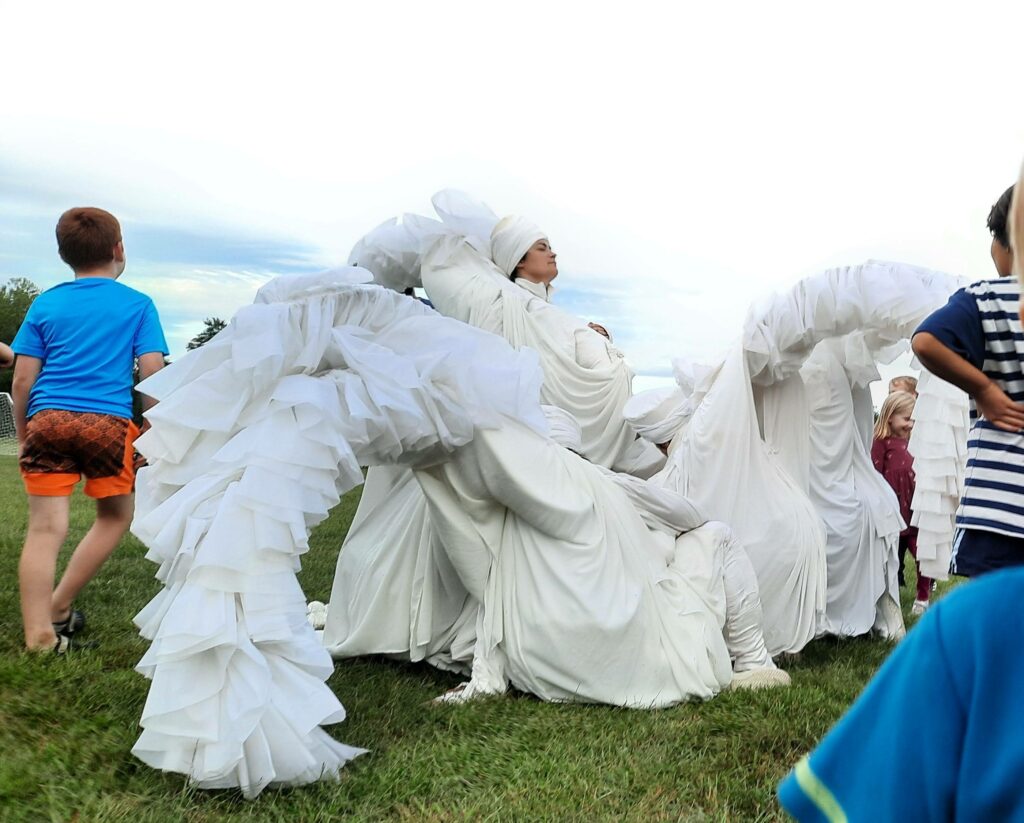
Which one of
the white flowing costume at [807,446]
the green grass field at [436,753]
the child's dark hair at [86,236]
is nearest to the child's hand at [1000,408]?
the green grass field at [436,753]

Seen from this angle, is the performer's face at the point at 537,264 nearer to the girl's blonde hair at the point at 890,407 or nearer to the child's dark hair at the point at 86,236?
the child's dark hair at the point at 86,236

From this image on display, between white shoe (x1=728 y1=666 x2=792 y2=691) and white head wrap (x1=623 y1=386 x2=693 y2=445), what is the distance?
5.08 feet

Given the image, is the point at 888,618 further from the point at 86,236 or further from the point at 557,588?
the point at 86,236

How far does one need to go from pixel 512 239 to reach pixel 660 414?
3.98 ft

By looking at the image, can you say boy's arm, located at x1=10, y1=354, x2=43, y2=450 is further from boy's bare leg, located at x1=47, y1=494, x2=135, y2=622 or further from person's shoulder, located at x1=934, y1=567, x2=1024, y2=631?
person's shoulder, located at x1=934, y1=567, x2=1024, y2=631

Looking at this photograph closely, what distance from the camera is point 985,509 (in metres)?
2.46

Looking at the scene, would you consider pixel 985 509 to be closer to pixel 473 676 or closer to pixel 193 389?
pixel 473 676

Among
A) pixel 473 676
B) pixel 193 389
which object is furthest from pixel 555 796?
pixel 193 389

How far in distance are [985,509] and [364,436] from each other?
180 cm

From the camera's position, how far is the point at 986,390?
2.50 meters

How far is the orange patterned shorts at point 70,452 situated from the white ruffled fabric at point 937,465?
3.54m

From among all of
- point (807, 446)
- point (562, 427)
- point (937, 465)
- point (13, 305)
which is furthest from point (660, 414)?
point (13, 305)

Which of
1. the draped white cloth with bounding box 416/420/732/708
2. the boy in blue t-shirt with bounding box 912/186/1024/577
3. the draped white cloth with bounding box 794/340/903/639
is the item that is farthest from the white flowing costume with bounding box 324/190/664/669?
the boy in blue t-shirt with bounding box 912/186/1024/577

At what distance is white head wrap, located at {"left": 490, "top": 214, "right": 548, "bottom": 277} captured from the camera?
5.11 m
